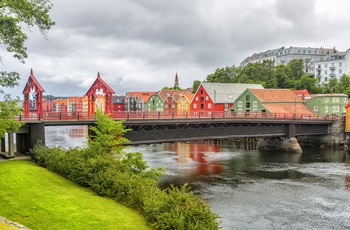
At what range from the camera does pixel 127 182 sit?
70.0 ft

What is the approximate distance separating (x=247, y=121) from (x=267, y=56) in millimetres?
147838

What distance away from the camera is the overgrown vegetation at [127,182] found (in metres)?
16.5

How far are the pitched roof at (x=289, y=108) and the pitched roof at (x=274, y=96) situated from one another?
1.44m

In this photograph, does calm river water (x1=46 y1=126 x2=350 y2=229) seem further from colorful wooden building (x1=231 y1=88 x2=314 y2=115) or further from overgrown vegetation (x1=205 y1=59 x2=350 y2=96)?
overgrown vegetation (x1=205 y1=59 x2=350 y2=96)

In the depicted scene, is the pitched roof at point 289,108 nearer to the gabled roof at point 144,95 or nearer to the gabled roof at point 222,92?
the gabled roof at point 222,92

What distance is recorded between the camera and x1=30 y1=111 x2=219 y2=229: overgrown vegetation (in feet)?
54.2

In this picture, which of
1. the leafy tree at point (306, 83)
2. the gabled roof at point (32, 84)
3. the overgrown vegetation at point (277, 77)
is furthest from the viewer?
the leafy tree at point (306, 83)

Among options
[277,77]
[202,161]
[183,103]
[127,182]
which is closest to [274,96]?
[183,103]

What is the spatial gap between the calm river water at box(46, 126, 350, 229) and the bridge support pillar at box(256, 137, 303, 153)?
212 centimetres

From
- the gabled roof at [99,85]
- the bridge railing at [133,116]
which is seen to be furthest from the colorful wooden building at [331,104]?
the gabled roof at [99,85]

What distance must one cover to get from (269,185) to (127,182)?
21.3 m

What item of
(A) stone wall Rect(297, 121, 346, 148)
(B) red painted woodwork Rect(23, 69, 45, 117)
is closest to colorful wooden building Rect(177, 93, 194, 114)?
(A) stone wall Rect(297, 121, 346, 148)

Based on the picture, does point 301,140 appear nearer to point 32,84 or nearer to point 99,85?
point 99,85

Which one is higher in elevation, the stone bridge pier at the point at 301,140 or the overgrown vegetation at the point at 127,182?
the overgrown vegetation at the point at 127,182
